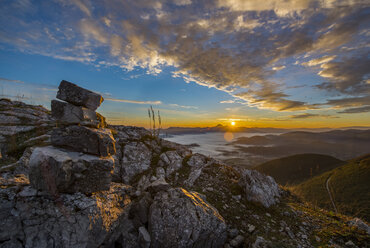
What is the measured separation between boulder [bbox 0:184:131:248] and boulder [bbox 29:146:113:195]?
342 mm

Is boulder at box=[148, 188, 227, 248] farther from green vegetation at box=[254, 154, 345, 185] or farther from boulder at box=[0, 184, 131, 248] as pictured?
green vegetation at box=[254, 154, 345, 185]

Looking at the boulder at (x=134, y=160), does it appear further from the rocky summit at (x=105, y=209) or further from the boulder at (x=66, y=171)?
the boulder at (x=66, y=171)

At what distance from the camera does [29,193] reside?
5406 millimetres

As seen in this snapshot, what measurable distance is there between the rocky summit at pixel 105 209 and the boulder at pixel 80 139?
4cm

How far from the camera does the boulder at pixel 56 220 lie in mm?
4648

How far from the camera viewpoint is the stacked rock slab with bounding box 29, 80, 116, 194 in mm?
5578

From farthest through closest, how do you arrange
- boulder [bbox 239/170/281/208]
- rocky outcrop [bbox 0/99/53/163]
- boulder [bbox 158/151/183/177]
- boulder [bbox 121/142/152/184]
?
boulder [bbox 158/151/183/177] → boulder [bbox 121/142/152/184] → rocky outcrop [bbox 0/99/53/163] → boulder [bbox 239/170/281/208]

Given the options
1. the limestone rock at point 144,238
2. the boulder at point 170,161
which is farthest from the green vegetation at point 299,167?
the limestone rock at point 144,238

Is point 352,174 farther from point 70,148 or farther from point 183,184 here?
point 70,148

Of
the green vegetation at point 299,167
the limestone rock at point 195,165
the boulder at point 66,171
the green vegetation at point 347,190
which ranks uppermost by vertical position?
the boulder at point 66,171

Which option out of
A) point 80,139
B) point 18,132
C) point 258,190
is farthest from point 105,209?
point 18,132

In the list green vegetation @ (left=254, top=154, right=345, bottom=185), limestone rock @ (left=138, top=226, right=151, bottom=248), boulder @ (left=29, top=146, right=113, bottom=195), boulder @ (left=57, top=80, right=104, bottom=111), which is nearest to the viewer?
boulder @ (left=29, top=146, right=113, bottom=195)

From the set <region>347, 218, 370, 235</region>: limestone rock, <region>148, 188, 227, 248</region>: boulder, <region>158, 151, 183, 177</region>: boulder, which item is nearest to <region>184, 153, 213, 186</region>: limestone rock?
<region>158, 151, 183, 177</region>: boulder

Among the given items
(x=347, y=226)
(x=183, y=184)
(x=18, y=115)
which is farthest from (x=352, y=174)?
(x=18, y=115)
